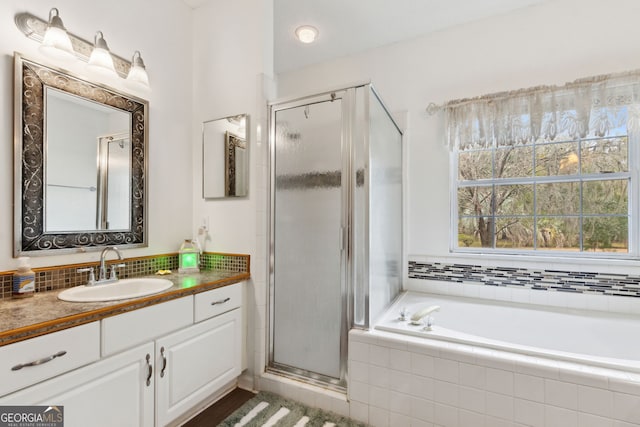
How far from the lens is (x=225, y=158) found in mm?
2176

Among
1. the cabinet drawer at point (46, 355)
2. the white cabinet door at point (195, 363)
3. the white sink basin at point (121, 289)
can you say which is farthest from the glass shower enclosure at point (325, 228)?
the cabinet drawer at point (46, 355)

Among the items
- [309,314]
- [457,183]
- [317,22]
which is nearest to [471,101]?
[457,183]

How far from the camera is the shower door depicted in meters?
1.83

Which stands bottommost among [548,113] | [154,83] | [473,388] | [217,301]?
[473,388]

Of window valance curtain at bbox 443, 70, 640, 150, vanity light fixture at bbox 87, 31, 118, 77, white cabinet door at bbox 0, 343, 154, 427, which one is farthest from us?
window valance curtain at bbox 443, 70, 640, 150

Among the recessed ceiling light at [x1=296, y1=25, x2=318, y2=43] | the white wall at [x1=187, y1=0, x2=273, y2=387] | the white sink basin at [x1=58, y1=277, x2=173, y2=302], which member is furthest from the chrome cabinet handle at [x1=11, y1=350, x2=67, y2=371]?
→ the recessed ceiling light at [x1=296, y1=25, x2=318, y2=43]

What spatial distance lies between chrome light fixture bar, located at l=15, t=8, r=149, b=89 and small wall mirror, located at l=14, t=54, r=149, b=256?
15cm

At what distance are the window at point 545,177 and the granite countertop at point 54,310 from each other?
2253 mm

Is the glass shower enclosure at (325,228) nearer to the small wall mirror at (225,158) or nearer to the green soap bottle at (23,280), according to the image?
the small wall mirror at (225,158)

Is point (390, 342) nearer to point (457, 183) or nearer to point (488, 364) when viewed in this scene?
point (488, 364)

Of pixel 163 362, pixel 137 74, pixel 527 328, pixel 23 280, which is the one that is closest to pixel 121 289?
pixel 23 280

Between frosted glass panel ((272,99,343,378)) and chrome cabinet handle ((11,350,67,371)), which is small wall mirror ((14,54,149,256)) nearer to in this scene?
chrome cabinet handle ((11,350,67,371))

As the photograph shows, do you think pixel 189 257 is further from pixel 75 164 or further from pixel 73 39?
pixel 73 39

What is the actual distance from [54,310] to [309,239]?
4.07 ft
